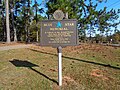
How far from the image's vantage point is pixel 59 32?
20.3ft

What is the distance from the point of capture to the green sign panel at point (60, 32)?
6.13 m

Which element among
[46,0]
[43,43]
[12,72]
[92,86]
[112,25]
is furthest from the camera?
[112,25]

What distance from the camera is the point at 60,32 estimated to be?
6.18m

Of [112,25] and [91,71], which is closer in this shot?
[91,71]

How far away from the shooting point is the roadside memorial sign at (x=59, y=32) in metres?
6.13

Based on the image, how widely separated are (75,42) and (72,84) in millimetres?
1244

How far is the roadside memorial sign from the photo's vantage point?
6.13 metres

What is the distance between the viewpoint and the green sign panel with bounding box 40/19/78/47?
20.1 ft

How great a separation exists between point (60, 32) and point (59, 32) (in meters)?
0.03

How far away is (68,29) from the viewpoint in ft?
20.1

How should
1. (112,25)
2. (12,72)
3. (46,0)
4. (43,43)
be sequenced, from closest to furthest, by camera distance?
(43,43), (12,72), (46,0), (112,25)

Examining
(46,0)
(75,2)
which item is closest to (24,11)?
(46,0)

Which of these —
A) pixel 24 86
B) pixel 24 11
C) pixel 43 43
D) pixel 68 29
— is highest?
pixel 24 11

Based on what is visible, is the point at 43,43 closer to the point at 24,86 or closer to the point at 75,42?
the point at 75,42
